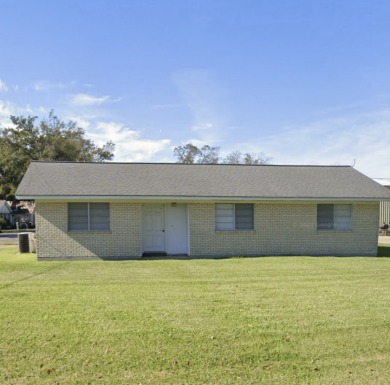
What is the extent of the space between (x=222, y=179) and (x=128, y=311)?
1099 centimetres

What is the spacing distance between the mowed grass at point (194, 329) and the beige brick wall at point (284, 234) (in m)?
4.62

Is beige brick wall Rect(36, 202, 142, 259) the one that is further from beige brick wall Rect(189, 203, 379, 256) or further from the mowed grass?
the mowed grass

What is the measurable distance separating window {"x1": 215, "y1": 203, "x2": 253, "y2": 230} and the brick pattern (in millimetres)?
216

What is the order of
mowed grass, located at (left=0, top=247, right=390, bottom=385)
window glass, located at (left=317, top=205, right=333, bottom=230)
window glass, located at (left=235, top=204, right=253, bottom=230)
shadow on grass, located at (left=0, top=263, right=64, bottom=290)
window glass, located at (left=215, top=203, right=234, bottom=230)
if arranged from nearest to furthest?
1. mowed grass, located at (left=0, top=247, right=390, bottom=385)
2. shadow on grass, located at (left=0, top=263, right=64, bottom=290)
3. window glass, located at (left=215, top=203, right=234, bottom=230)
4. window glass, located at (left=235, top=204, right=253, bottom=230)
5. window glass, located at (left=317, top=205, right=333, bottom=230)

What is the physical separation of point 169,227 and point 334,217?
6.99 m

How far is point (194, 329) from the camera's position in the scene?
6145mm

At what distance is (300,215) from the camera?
16.1 meters

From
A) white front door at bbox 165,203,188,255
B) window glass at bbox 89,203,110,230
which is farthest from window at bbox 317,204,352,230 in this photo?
window glass at bbox 89,203,110,230

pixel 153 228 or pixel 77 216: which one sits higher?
pixel 77 216

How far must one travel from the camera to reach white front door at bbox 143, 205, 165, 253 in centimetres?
1612

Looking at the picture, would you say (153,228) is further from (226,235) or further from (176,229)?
(226,235)

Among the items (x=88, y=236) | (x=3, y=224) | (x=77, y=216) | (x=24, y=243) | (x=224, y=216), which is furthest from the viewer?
(x=3, y=224)

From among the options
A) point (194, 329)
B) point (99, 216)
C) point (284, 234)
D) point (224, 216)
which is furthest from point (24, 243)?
point (194, 329)

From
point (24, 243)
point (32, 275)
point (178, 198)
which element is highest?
point (178, 198)
